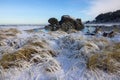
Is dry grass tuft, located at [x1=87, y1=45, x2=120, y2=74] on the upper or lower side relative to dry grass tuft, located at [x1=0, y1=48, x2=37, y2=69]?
lower

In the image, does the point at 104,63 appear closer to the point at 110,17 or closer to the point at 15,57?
the point at 15,57

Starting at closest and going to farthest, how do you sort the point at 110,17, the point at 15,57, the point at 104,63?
the point at 104,63 < the point at 15,57 < the point at 110,17

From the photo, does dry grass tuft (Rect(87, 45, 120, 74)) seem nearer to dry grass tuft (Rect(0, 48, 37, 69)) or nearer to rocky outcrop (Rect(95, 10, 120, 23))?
dry grass tuft (Rect(0, 48, 37, 69))

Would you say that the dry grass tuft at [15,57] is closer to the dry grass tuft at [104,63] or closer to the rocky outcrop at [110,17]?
the dry grass tuft at [104,63]

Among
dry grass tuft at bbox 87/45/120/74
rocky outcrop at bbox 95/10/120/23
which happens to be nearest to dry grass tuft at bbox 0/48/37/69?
dry grass tuft at bbox 87/45/120/74

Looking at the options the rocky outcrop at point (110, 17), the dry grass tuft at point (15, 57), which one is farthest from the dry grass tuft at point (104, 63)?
the rocky outcrop at point (110, 17)

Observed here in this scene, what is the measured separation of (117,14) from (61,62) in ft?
89.7

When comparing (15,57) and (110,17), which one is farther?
(110,17)

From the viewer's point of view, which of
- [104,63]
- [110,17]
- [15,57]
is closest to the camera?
[104,63]

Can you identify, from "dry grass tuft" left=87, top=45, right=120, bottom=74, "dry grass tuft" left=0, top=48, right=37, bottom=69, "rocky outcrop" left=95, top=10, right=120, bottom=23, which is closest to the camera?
"dry grass tuft" left=87, top=45, right=120, bottom=74

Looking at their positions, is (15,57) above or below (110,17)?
above

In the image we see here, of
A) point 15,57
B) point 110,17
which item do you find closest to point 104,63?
point 15,57

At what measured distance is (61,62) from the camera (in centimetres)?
330

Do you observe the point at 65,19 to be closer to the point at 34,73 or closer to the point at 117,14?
the point at 34,73
